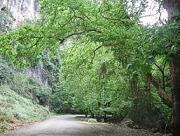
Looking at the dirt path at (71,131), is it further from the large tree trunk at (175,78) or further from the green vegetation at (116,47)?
the large tree trunk at (175,78)

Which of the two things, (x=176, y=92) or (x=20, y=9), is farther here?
(x=20, y=9)

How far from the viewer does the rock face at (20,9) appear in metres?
44.1

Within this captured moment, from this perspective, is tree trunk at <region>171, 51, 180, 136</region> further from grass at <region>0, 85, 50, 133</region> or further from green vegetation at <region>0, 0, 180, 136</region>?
grass at <region>0, 85, 50, 133</region>

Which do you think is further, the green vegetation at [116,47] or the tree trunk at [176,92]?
the tree trunk at [176,92]

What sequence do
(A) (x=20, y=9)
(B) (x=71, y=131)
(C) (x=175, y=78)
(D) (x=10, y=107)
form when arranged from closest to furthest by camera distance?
1. (C) (x=175, y=78)
2. (B) (x=71, y=131)
3. (D) (x=10, y=107)
4. (A) (x=20, y=9)

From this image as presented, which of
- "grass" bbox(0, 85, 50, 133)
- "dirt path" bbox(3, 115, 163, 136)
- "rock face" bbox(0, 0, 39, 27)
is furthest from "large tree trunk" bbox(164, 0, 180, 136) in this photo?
"rock face" bbox(0, 0, 39, 27)

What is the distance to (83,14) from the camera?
1585cm

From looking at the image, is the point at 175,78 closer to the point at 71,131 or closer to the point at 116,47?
the point at 116,47

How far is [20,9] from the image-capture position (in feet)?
160

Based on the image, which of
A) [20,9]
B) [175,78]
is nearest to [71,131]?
[175,78]

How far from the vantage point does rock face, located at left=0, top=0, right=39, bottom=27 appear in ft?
145

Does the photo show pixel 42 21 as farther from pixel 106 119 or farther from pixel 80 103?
pixel 80 103

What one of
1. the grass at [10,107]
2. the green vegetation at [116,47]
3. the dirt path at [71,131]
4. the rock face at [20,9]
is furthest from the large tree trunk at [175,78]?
the rock face at [20,9]

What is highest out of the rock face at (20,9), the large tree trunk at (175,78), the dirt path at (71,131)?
the rock face at (20,9)
